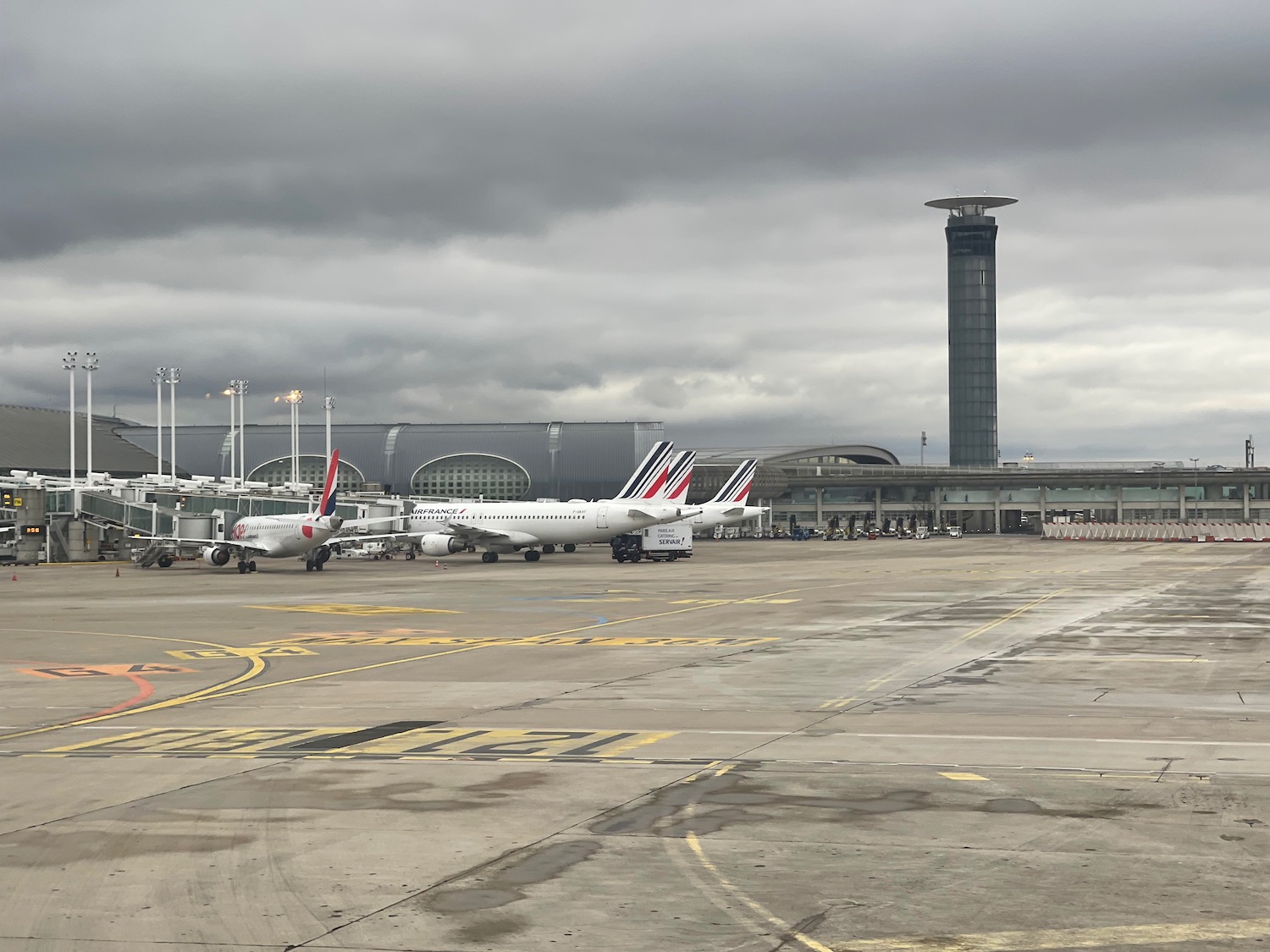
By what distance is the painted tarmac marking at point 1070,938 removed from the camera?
9.12 meters

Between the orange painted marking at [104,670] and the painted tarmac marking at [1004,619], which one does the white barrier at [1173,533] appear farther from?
the orange painted marking at [104,670]

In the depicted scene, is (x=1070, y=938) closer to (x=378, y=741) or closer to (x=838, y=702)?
(x=378, y=741)

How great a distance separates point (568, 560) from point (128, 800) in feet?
262

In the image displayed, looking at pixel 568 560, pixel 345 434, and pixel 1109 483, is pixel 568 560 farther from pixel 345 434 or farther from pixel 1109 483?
pixel 1109 483

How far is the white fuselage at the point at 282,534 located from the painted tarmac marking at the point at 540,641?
1747 inches

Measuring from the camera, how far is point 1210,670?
85.7ft

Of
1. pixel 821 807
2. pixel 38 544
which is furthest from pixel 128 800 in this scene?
pixel 38 544

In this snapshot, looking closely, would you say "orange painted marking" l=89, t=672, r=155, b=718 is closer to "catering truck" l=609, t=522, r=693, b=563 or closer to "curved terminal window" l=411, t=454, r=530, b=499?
"catering truck" l=609, t=522, r=693, b=563

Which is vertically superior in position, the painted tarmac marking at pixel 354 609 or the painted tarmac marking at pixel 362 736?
the painted tarmac marking at pixel 362 736

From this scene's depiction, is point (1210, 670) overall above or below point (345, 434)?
below

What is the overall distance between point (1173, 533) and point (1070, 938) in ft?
460

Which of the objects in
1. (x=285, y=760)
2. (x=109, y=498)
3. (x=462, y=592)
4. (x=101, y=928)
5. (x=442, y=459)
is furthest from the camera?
(x=442, y=459)

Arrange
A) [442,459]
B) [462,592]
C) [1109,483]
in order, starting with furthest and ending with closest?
[1109,483], [442,459], [462,592]

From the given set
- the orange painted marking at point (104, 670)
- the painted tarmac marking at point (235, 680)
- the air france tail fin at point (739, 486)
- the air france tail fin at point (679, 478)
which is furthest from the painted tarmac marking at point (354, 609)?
the air france tail fin at point (739, 486)
